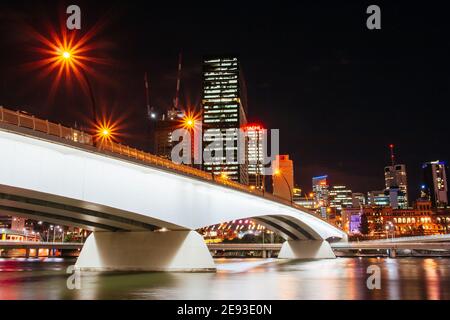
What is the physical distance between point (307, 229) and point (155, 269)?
1867 inches

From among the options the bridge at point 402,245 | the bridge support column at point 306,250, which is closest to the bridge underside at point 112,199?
the bridge support column at point 306,250

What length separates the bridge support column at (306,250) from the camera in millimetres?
89125

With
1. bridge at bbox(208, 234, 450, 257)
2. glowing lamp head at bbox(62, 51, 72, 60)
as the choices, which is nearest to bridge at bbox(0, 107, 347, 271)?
glowing lamp head at bbox(62, 51, 72, 60)

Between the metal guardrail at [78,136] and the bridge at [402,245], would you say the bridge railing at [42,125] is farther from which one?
the bridge at [402,245]

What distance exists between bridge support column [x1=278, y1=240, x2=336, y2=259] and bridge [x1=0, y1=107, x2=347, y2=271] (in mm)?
41292

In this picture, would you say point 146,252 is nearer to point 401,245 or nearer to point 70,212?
point 70,212

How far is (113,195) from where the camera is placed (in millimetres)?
31109

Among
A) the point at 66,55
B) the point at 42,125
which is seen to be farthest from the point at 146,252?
the point at 66,55

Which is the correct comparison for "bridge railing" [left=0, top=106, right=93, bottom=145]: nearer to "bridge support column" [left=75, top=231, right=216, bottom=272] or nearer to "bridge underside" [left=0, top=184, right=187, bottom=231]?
"bridge underside" [left=0, top=184, right=187, bottom=231]

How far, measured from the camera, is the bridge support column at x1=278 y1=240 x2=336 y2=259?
8912cm

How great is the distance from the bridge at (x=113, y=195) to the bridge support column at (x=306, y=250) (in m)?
41.3

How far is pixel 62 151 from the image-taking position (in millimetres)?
27641
